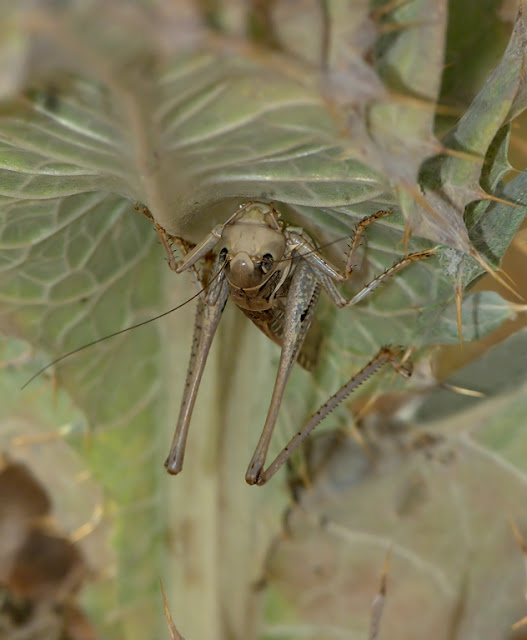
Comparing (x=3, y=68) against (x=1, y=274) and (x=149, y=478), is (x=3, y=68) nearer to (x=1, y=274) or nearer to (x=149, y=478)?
(x=1, y=274)

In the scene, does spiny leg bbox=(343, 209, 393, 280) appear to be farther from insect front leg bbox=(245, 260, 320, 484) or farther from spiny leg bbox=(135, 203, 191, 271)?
spiny leg bbox=(135, 203, 191, 271)

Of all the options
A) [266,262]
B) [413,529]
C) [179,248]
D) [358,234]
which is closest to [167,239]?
[179,248]

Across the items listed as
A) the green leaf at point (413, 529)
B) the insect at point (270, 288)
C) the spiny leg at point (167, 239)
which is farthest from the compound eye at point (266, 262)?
the green leaf at point (413, 529)

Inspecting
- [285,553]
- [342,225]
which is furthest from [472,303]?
[285,553]

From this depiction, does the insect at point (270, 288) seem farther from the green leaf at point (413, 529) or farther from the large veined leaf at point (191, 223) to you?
the green leaf at point (413, 529)

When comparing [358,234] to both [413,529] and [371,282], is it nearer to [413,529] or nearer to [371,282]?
[371,282]

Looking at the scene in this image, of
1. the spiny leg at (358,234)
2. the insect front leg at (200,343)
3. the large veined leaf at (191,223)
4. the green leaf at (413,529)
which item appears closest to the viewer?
the large veined leaf at (191,223)

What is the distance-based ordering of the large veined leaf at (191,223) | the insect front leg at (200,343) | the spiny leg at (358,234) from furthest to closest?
the insect front leg at (200,343) < the spiny leg at (358,234) < the large veined leaf at (191,223)
